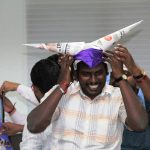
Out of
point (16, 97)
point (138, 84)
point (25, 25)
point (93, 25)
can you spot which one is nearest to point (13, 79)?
point (16, 97)

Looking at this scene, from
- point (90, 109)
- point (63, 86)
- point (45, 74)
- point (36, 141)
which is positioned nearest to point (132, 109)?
point (90, 109)

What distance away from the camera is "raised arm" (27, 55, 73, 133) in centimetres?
183

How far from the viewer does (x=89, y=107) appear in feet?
6.13

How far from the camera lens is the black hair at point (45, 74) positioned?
92.6 inches

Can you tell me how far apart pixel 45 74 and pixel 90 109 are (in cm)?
60

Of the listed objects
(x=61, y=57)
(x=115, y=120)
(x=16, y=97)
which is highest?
(x=61, y=57)

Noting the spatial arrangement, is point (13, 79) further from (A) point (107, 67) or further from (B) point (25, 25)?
(A) point (107, 67)

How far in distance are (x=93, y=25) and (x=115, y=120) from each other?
191 centimetres

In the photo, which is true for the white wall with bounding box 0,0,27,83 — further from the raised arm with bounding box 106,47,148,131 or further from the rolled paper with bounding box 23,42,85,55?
the raised arm with bounding box 106,47,148,131

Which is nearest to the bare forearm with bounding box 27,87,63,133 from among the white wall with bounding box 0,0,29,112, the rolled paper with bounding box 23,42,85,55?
the rolled paper with bounding box 23,42,85,55

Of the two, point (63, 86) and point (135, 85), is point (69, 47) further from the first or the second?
point (135, 85)

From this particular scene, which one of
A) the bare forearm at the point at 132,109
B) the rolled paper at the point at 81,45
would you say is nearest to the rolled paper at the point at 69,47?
the rolled paper at the point at 81,45

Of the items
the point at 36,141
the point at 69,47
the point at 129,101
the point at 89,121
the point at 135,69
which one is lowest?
the point at 36,141

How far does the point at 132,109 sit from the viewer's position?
1794 mm
